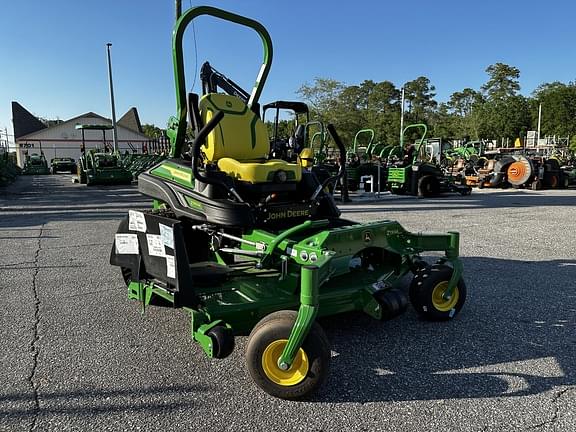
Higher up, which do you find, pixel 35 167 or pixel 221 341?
pixel 35 167

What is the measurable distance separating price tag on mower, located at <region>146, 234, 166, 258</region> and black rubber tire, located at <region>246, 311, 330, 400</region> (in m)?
1.06

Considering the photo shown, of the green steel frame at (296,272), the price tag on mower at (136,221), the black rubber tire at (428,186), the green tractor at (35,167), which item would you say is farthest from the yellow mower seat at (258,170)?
the green tractor at (35,167)

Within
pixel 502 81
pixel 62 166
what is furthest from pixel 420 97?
pixel 62 166

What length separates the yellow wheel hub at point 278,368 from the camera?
2.72m

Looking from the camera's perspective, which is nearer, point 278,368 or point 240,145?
point 278,368

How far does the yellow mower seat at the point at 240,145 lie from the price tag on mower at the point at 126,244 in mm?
966

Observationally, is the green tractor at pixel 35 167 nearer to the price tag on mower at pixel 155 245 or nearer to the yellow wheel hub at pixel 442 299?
the price tag on mower at pixel 155 245

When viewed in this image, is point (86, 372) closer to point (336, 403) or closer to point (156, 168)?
point (336, 403)

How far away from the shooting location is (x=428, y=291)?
12.6 ft

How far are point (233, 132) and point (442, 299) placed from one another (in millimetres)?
2367

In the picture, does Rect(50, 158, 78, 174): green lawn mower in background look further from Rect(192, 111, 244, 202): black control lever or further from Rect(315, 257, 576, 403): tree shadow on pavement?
Rect(315, 257, 576, 403): tree shadow on pavement

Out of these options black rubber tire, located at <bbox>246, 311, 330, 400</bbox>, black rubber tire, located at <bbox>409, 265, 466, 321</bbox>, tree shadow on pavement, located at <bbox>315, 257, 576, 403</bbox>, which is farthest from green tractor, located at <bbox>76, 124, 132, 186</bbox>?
black rubber tire, located at <bbox>246, 311, 330, 400</bbox>

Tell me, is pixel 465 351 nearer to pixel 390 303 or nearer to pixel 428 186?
pixel 390 303

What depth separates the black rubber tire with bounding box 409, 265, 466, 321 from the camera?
3.83 metres
